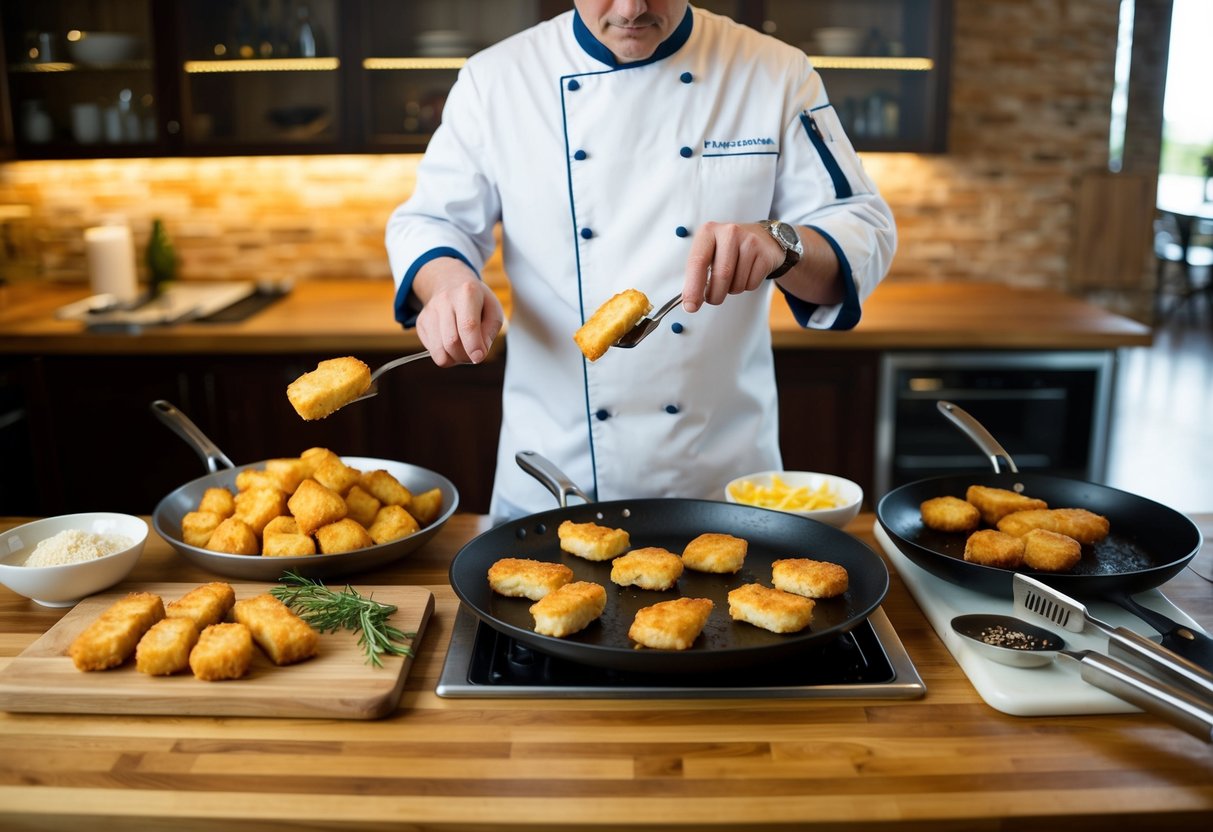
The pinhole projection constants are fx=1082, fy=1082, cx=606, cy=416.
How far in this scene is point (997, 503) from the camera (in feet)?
5.38

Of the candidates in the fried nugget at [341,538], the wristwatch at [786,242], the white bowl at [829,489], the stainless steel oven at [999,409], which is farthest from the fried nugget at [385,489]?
the stainless steel oven at [999,409]

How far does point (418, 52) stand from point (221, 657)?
2900mm

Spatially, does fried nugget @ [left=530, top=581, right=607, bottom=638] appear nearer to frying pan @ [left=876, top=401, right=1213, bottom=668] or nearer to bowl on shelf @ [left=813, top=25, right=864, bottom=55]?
frying pan @ [left=876, top=401, right=1213, bottom=668]

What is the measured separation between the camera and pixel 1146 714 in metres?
1.24

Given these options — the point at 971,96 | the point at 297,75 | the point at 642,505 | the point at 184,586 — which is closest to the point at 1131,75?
the point at 971,96

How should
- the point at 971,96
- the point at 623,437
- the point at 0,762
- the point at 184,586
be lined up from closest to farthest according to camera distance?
the point at 0,762 → the point at 184,586 → the point at 623,437 → the point at 971,96

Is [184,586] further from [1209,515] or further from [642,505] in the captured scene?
[1209,515]

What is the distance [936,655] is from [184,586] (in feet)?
3.41

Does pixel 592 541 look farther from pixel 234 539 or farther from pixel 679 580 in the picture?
pixel 234 539

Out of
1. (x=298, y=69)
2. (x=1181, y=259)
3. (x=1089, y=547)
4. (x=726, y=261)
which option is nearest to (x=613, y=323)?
(x=726, y=261)

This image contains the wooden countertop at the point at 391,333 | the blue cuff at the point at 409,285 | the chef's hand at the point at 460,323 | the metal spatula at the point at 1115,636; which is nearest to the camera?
the metal spatula at the point at 1115,636

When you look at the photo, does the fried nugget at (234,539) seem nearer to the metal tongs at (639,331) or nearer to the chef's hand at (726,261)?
the metal tongs at (639,331)

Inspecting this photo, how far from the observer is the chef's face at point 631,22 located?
1.84m

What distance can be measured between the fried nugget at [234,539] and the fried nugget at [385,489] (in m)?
0.21
